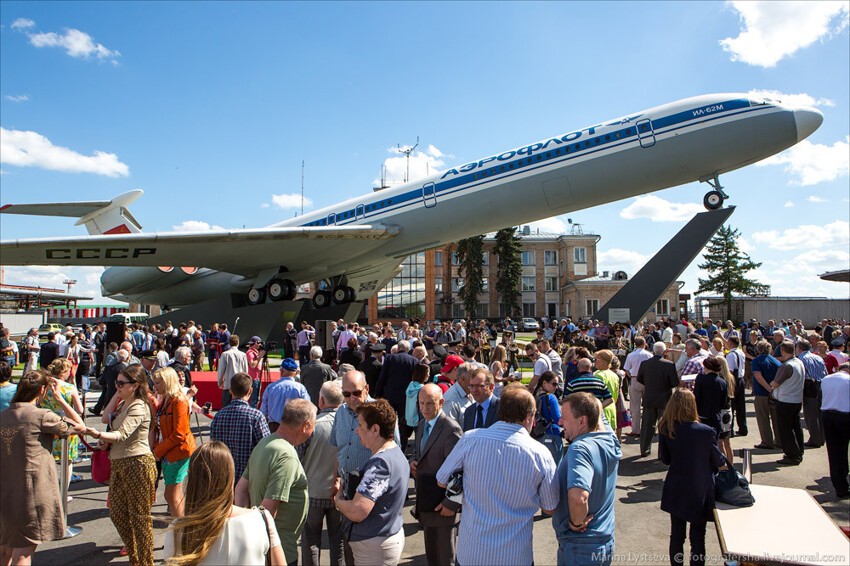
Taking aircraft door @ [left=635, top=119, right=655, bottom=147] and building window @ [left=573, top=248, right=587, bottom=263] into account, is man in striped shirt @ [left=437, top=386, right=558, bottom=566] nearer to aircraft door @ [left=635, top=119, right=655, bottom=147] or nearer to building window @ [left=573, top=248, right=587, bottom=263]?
aircraft door @ [left=635, top=119, right=655, bottom=147]

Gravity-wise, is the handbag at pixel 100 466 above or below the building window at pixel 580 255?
below

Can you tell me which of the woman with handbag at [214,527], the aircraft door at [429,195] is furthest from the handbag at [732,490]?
the aircraft door at [429,195]

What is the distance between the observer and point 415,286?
5312cm

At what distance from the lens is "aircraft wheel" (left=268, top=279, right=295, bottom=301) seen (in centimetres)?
1969

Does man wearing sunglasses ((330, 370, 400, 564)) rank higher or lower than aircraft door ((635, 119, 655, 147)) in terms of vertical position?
lower

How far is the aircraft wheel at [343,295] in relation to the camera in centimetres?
2102

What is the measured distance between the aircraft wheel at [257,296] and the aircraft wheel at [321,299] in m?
1.91

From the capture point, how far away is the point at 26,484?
388 cm

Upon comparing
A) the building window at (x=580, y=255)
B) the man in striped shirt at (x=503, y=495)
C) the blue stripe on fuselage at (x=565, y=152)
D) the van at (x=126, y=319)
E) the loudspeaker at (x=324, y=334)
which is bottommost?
the man in striped shirt at (x=503, y=495)

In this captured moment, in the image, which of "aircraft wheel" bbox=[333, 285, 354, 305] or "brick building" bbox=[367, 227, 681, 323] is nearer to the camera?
"aircraft wheel" bbox=[333, 285, 354, 305]

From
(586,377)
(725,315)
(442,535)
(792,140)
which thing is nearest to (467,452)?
(442,535)

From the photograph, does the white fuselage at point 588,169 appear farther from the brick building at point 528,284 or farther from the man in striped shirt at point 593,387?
the brick building at point 528,284

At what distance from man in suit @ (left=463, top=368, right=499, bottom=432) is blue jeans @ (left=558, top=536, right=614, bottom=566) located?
1667 mm

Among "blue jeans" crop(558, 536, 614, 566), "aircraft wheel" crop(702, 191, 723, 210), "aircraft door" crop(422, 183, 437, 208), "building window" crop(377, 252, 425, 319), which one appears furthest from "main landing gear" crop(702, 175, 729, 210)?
"building window" crop(377, 252, 425, 319)
